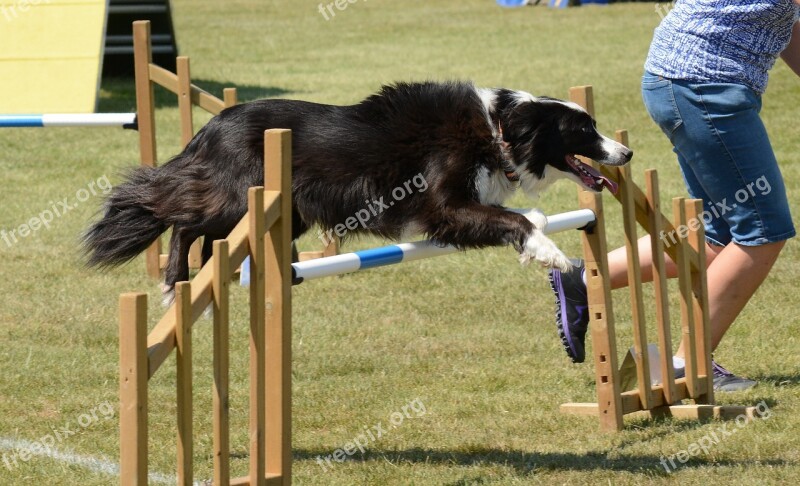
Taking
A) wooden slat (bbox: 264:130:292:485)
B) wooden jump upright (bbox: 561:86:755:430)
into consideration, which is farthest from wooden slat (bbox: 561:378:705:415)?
wooden slat (bbox: 264:130:292:485)

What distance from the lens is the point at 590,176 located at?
13.3 ft

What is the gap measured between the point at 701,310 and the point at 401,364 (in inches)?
53.4

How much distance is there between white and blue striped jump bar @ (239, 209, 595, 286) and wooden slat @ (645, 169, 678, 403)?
344 mm

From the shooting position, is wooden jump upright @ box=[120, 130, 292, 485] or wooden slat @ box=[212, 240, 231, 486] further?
wooden slat @ box=[212, 240, 231, 486]

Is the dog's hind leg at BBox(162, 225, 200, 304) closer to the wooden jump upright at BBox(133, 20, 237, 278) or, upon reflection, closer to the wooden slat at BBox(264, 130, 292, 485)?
the wooden slat at BBox(264, 130, 292, 485)

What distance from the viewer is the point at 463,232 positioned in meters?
3.83

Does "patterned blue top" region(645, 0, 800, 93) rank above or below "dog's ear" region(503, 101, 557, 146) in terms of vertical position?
above

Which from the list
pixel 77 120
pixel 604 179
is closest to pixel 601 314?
pixel 604 179

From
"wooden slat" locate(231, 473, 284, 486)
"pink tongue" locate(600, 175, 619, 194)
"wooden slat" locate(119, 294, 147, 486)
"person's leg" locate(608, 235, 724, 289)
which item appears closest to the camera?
"wooden slat" locate(119, 294, 147, 486)

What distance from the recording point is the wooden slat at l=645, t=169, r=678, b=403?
4.14 meters

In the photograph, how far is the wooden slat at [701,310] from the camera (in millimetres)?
4277

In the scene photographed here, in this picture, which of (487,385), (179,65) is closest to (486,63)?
(179,65)

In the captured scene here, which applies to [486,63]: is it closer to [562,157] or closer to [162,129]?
[162,129]

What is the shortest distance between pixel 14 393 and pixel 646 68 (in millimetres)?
2820
